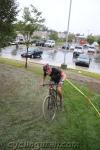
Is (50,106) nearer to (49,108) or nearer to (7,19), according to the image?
(49,108)

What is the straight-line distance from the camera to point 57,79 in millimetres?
10992

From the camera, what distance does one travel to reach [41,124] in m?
9.88

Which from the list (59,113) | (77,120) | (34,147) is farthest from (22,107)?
(34,147)

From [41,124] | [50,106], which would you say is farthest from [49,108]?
[41,124]

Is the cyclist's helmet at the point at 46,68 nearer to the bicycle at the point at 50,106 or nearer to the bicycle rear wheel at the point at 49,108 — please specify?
the bicycle at the point at 50,106

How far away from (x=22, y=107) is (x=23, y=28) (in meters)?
14.7

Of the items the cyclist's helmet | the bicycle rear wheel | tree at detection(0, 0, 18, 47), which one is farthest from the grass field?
tree at detection(0, 0, 18, 47)

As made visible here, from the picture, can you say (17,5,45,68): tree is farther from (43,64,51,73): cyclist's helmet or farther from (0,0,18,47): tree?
(43,64,51,73): cyclist's helmet

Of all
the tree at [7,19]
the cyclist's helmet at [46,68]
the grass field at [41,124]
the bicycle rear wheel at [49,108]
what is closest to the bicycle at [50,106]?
the bicycle rear wheel at [49,108]

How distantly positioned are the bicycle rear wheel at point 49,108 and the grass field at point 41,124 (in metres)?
0.19

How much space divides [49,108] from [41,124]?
33.4 inches

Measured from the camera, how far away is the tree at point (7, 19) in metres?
19.4

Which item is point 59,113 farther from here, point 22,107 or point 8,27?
point 8,27

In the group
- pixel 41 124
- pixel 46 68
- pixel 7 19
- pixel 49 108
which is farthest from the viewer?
pixel 7 19
